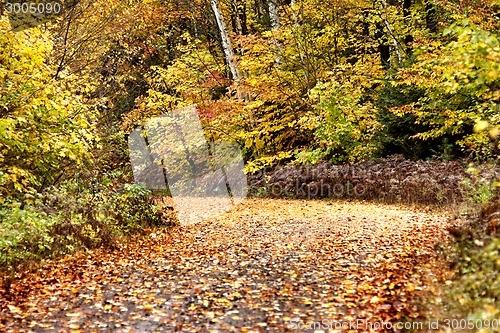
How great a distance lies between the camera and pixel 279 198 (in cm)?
1681

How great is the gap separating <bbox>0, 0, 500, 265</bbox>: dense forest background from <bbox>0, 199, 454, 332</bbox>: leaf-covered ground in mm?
1146

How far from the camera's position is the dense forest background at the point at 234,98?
796cm

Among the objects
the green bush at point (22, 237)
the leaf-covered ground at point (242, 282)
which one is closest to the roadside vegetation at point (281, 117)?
the green bush at point (22, 237)

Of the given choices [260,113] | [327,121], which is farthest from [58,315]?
[260,113]

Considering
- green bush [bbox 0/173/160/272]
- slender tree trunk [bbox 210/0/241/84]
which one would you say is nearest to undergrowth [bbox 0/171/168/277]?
green bush [bbox 0/173/160/272]

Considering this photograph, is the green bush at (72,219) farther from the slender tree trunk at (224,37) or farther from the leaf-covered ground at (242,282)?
the slender tree trunk at (224,37)

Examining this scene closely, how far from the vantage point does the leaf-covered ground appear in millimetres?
5348

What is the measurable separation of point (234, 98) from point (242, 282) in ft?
43.0

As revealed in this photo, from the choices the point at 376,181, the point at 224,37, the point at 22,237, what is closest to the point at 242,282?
the point at 22,237

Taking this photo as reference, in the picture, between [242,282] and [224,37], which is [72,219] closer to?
[242,282]

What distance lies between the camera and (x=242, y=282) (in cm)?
685

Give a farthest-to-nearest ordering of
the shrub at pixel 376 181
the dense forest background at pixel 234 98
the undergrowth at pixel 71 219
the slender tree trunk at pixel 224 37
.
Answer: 1. the slender tree trunk at pixel 224 37
2. the shrub at pixel 376 181
3. the dense forest background at pixel 234 98
4. the undergrowth at pixel 71 219

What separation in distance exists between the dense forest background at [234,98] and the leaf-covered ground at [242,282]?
1146 mm

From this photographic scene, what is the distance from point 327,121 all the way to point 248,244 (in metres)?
8.72
